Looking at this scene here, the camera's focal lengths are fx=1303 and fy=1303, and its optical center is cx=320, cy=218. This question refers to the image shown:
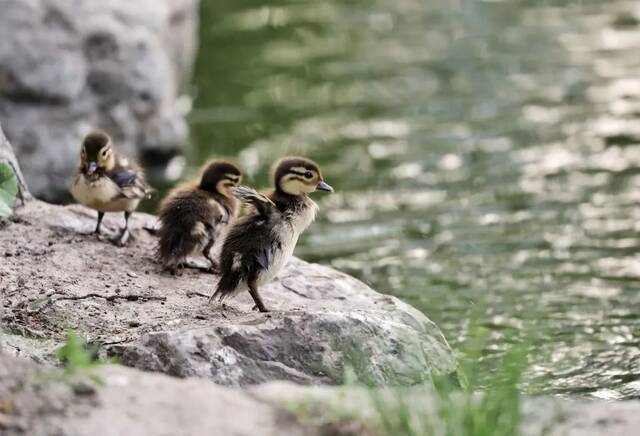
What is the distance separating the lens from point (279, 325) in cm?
563

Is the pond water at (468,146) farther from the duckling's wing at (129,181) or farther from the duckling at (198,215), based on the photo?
the duckling's wing at (129,181)

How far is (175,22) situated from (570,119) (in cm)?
423

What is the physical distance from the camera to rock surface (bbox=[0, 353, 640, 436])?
4059 millimetres

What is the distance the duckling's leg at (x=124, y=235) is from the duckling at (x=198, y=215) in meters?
0.32

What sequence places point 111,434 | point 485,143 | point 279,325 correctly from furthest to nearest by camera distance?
point 485,143
point 279,325
point 111,434

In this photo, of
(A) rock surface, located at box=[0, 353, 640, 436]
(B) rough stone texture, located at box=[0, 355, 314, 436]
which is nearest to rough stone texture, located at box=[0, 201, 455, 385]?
(A) rock surface, located at box=[0, 353, 640, 436]

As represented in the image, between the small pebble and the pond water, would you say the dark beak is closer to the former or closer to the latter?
the pond water

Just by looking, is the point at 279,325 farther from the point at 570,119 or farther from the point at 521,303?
the point at 570,119

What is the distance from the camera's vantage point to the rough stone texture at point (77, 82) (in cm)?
1057

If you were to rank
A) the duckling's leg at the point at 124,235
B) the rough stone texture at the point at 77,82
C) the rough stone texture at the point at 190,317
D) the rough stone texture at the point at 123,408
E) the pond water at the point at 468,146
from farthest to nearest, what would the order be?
the rough stone texture at the point at 77,82 → the pond water at the point at 468,146 → the duckling's leg at the point at 124,235 → the rough stone texture at the point at 190,317 → the rough stone texture at the point at 123,408

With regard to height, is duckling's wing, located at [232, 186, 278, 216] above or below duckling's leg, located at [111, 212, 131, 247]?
above

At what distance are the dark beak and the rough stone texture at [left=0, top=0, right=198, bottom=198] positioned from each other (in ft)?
10.5

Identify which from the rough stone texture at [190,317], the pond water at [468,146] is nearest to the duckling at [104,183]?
the rough stone texture at [190,317]

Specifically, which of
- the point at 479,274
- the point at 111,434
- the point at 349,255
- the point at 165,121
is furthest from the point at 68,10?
the point at 111,434
